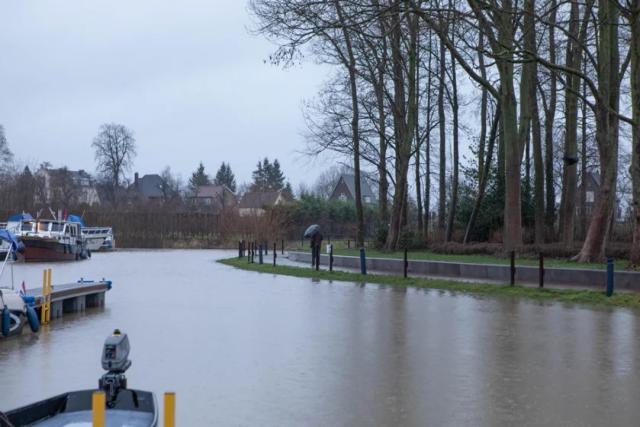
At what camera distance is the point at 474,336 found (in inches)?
574

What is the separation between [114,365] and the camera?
698cm

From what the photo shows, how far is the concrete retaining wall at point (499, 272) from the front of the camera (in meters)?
22.5

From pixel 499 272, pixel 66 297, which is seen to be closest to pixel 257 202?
pixel 499 272

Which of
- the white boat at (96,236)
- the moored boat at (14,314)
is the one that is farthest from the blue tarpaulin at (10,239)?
the white boat at (96,236)

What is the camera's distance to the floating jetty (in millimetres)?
16656

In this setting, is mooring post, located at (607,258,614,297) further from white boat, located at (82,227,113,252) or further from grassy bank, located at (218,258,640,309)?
white boat, located at (82,227,113,252)

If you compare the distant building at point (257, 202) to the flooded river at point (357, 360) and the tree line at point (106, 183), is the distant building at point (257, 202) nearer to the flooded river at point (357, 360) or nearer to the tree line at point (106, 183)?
the tree line at point (106, 183)

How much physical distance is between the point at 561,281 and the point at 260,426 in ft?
57.7

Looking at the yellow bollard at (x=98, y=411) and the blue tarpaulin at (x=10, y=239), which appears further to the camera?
the blue tarpaulin at (x=10, y=239)

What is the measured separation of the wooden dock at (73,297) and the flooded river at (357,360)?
434 millimetres

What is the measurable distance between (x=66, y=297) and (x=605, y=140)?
57.2ft

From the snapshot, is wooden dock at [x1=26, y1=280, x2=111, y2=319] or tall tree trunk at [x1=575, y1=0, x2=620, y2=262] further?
tall tree trunk at [x1=575, y1=0, x2=620, y2=262]

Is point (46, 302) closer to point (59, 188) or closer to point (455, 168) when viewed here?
point (455, 168)

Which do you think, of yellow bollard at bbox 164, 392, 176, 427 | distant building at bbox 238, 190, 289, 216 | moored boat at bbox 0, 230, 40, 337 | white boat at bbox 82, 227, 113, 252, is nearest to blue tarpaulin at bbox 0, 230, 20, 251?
moored boat at bbox 0, 230, 40, 337
